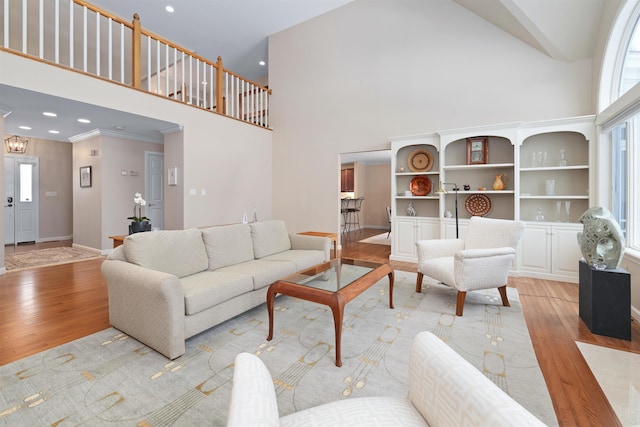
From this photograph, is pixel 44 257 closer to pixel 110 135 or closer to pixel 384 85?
pixel 110 135

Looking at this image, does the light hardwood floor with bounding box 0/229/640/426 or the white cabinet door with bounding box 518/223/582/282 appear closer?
the light hardwood floor with bounding box 0/229/640/426

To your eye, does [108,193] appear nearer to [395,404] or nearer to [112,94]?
[112,94]

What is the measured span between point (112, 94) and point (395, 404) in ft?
16.4

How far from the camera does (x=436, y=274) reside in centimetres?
316

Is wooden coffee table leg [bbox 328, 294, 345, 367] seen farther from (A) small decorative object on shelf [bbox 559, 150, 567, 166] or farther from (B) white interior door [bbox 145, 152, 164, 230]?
(B) white interior door [bbox 145, 152, 164, 230]

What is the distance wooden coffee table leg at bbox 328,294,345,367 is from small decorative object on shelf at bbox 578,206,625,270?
7.53 feet

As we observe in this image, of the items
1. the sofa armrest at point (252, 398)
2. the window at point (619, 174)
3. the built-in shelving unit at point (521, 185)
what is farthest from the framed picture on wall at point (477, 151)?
the sofa armrest at point (252, 398)

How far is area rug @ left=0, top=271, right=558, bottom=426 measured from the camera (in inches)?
61.8

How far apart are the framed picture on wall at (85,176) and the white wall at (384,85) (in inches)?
151

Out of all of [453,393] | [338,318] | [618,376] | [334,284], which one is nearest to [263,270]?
[334,284]

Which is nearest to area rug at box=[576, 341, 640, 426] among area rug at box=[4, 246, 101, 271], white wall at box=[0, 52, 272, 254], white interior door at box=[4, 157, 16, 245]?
white wall at box=[0, 52, 272, 254]

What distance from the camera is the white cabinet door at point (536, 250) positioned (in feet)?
13.3

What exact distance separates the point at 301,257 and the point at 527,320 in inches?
93.5

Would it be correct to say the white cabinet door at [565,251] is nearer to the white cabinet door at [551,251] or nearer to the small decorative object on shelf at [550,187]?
the white cabinet door at [551,251]
